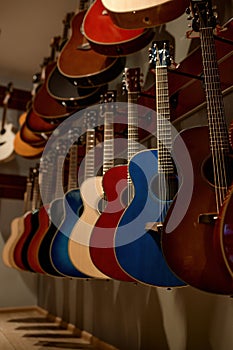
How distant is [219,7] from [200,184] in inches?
33.7

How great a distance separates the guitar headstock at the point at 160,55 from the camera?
3.64 ft

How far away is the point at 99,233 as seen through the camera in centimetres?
113

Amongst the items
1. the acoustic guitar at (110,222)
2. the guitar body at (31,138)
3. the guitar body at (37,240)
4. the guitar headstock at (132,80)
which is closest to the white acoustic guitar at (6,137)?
the guitar body at (31,138)

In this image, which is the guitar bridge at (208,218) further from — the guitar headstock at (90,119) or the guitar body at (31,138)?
the guitar body at (31,138)

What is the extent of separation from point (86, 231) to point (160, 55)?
661 mm

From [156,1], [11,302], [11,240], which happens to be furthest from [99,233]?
[11,302]

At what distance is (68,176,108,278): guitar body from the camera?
1241 mm

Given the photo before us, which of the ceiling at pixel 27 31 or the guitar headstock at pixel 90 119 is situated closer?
the guitar headstock at pixel 90 119

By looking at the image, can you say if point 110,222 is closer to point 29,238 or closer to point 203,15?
point 203,15

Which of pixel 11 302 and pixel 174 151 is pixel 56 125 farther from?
pixel 11 302

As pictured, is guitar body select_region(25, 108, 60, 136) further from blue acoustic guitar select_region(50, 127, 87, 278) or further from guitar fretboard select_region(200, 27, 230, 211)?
guitar fretboard select_region(200, 27, 230, 211)

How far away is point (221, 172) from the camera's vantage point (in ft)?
2.59

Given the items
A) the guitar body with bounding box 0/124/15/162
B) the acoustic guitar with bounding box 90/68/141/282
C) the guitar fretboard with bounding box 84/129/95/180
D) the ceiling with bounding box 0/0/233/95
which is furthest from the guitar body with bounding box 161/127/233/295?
the guitar body with bounding box 0/124/15/162

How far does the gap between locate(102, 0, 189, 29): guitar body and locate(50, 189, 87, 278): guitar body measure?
0.72 metres
